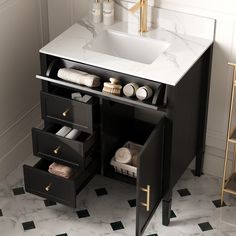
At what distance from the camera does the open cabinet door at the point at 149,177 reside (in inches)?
111

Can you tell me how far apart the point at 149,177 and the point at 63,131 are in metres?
0.53

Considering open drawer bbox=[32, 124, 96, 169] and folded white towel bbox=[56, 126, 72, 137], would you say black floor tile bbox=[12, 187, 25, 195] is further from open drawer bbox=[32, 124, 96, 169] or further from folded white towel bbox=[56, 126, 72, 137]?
folded white towel bbox=[56, 126, 72, 137]

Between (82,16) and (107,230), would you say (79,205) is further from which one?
(82,16)

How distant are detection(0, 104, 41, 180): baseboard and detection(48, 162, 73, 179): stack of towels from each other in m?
0.44

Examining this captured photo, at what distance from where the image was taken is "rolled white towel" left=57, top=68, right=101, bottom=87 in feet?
9.80

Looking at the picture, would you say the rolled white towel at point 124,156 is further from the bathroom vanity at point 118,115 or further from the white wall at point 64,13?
the white wall at point 64,13


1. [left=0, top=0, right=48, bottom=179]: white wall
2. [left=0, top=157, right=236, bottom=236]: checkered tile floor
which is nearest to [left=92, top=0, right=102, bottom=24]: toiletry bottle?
[left=0, top=0, right=48, bottom=179]: white wall

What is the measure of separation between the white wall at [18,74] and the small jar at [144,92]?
0.84m

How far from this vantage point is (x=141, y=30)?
129 inches

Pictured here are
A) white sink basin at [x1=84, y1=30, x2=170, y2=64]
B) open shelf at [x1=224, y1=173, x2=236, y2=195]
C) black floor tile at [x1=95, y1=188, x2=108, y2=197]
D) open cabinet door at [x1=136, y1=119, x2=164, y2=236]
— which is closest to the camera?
open cabinet door at [x1=136, y1=119, x2=164, y2=236]

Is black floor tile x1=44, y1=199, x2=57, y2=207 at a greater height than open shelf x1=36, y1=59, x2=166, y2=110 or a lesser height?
lesser

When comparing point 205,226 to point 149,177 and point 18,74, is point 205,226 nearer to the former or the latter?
point 149,177

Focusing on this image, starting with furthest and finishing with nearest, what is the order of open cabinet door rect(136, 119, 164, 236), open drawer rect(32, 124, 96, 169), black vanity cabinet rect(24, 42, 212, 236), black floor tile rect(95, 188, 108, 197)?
black floor tile rect(95, 188, 108, 197) < open drawer rect(32, 124, 96, 169) < black vanity cabinet rect(24, 42, 212, 236) < open cabinet door rect(136, 119, 164, 236)

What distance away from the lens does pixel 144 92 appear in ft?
9.50
